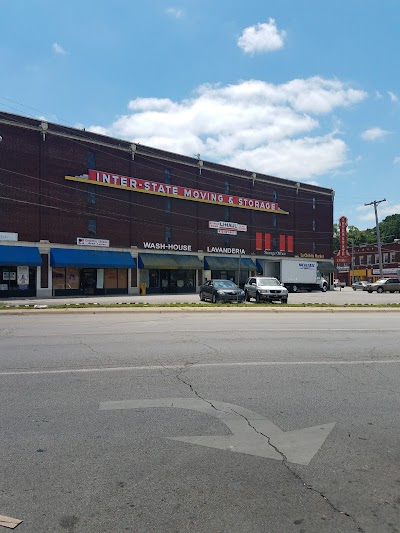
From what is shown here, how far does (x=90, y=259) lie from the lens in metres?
39.6

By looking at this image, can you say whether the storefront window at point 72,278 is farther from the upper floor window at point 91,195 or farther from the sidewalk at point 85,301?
the upper floor window at point 91,195

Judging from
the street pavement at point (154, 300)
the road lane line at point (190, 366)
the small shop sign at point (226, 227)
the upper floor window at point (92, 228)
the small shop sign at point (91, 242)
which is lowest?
the road lane line at point (190, 366)

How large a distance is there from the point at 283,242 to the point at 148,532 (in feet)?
179

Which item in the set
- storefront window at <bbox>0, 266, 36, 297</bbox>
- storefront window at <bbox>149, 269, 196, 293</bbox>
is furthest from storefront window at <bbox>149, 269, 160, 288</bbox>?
storefront window at <bbox>0, 266, 36, 297</bbox>

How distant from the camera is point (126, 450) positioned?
14.4ft

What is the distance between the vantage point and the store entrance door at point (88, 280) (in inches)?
1578

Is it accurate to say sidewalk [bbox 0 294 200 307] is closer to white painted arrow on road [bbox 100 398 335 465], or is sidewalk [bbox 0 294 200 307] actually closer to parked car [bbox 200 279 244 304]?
parked car [bbox 200 279 244 304]

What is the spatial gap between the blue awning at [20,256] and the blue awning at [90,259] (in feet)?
4.83

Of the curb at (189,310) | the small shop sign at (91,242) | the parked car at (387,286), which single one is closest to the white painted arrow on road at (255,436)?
the curb at (189,310)

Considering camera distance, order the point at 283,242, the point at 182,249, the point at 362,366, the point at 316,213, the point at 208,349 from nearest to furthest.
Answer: the point at 362,366
the point at 208,349
the point at 182,249
the point at 283,242
the point at 316,213

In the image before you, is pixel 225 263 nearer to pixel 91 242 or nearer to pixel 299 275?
pixel 299 275

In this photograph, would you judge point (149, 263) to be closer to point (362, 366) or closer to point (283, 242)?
point (283, 242)

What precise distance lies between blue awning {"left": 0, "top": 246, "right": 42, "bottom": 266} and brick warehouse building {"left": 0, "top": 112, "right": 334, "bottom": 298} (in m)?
0.08

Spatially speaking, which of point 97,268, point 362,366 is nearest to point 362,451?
point 362,366
